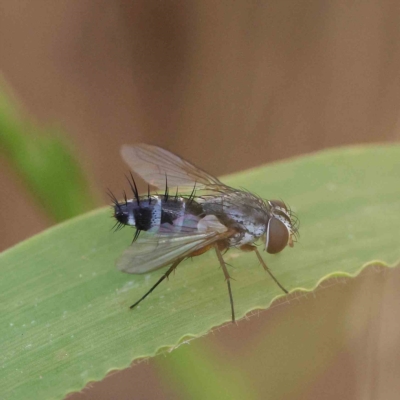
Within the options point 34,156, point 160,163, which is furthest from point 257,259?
point 34,156

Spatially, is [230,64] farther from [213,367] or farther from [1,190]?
[213,367]

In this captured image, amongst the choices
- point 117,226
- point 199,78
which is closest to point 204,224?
point 117,226

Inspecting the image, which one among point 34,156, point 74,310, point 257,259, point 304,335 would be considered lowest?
point 304,335

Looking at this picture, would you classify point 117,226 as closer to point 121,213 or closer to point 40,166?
point 121,213

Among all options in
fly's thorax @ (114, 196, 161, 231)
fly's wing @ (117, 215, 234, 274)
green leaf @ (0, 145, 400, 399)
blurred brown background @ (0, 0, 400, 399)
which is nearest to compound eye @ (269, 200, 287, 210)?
green leaf @ (0, 145, 400, 399)

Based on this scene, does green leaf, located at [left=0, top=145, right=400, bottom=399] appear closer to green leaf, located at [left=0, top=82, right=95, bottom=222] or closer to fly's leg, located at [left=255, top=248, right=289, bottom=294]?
fly's leg, located at [left=255, top=248, right=289, bottom=294]

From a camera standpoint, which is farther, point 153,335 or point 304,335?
point 304,335
